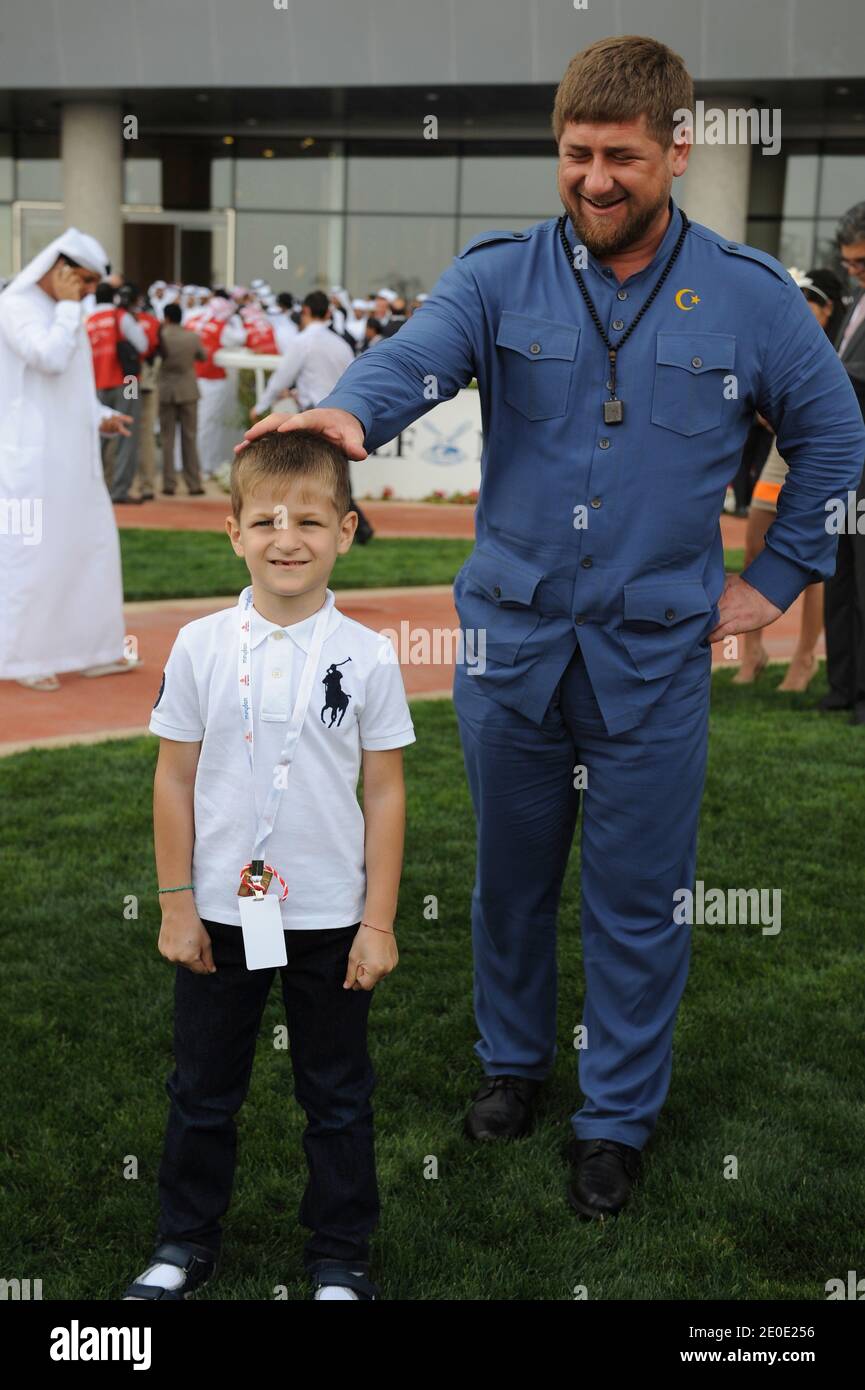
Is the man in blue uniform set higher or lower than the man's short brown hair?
lower

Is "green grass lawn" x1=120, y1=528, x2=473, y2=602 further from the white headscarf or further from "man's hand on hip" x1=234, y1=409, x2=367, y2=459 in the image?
"man's hand on hip" x1=234, y1=409, x2=367, y2=459

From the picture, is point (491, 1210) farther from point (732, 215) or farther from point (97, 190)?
point (97, 190)

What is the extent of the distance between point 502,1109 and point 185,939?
4.15 feet

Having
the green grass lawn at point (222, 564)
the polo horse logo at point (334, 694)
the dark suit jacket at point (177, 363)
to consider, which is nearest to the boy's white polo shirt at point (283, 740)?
the polo horse logo at point (334, 694)

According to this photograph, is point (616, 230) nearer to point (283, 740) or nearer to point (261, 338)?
point (283, 740)

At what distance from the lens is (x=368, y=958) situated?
112 inches

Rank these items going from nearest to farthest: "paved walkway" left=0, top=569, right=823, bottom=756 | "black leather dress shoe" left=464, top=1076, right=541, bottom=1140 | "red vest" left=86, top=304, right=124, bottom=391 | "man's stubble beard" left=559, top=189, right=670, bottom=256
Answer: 1. "man's stubble beard" left=559, top=189, right=670, bottom=256
2. "black leather dress shoe" left=464, top=1076, right=541, bottom=1140
3. "paved walkway" left=0, top=569, right=823, bottom=756
4. "red vest" left=86, top=304, right=124, bottom=391

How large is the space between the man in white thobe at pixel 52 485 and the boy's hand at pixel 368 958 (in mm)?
5520

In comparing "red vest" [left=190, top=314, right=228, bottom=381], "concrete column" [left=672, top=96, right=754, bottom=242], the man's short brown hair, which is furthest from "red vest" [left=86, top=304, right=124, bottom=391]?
the man's short brown hair

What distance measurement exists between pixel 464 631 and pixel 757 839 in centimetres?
297

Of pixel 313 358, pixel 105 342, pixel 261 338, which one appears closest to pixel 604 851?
pixel 313 358

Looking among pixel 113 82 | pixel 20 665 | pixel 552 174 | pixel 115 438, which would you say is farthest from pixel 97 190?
pixel 20 665

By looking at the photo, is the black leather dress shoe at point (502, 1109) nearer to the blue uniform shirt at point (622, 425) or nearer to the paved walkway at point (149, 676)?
the blue uniform shirt at point (622, 425)

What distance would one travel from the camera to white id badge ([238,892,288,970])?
9.06 ft
